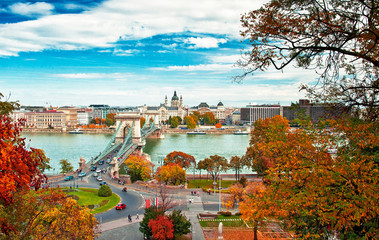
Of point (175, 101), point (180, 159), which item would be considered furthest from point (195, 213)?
point (175, 101)

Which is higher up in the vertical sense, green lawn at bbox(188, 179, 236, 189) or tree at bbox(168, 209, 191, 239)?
tree at bbox(168, 209, 191, 239)

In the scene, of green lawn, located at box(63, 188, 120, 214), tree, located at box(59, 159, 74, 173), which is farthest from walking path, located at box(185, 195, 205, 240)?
tree, located at box(59, 159, 74, 173)

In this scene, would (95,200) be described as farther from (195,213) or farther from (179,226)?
(179,226)

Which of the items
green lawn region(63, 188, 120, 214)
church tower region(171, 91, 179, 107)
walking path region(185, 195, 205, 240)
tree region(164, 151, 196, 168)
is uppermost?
church tower region(171, 91, 179, 107)

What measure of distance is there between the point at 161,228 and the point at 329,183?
30.9 feet

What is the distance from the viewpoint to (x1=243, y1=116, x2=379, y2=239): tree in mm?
5156

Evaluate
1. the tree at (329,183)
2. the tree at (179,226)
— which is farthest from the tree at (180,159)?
the tree at (329,183)

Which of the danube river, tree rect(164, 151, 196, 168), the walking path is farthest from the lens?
the danube river

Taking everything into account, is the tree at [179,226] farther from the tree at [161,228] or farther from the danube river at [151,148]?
the danube river at [151,148]

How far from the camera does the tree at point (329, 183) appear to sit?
516cm

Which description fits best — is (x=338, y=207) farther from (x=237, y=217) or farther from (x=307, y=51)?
(x=237, y=217)

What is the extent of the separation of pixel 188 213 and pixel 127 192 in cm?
718

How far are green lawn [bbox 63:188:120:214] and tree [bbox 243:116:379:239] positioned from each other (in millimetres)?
15399

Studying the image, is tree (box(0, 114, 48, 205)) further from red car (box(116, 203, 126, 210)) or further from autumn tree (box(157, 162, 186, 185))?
autumn tree (box(157, 162, 186, 185))
